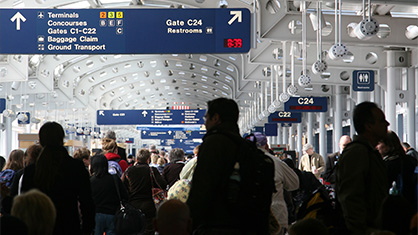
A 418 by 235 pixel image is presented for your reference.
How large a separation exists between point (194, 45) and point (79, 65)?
19.0 meters

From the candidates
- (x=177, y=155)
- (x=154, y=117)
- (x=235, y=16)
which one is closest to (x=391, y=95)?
(x=235, y=16)

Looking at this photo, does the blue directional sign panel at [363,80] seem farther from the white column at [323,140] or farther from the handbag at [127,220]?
the white column at [323,140]

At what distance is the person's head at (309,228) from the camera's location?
3684mm

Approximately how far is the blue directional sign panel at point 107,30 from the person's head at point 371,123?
778 centimetres

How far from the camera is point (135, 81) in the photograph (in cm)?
3578

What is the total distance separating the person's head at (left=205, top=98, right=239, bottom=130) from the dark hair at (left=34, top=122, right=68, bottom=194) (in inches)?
53.6

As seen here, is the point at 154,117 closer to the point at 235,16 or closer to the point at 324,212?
the point at 235,16

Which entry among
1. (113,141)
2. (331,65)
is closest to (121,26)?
(113,141)

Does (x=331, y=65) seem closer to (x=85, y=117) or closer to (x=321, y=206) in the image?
(x=321, y=206)

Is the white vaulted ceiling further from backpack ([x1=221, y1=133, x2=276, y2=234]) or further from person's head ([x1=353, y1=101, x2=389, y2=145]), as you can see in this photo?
backpack ([x1=221, y1=133, x2=276, y2=234])

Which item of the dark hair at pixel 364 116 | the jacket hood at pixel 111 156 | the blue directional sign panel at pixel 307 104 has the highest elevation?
the blue directional sign panel at pixel 307 104

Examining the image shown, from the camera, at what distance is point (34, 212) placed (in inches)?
132

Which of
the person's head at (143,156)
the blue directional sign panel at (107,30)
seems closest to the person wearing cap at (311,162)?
the blue directional sign panel at (107,30)

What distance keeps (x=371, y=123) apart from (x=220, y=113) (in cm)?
102
